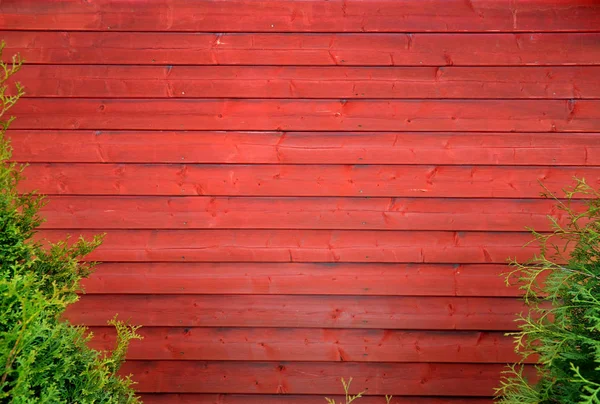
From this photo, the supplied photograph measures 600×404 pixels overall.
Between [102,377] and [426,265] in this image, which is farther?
[426,265]

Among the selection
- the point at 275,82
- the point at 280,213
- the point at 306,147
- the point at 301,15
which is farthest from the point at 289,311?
the point at 301,15

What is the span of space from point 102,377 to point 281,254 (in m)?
1.19

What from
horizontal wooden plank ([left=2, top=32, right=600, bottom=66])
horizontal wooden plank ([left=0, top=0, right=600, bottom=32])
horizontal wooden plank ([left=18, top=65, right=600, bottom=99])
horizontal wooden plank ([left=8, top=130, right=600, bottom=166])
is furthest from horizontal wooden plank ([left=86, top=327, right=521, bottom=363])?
horizontal wooden plank ([left=0, top=0, right=600, bottom=32])

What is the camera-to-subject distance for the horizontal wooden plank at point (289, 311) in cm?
295

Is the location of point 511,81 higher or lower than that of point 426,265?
higher

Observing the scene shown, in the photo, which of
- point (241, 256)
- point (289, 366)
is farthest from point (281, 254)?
point (289, 366)

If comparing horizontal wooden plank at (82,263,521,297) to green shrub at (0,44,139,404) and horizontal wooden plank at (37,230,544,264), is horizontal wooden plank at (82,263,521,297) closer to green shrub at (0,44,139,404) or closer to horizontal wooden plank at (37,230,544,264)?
horizontal wooden plank at (37,230,544,264)

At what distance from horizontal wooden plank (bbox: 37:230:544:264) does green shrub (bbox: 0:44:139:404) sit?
67 cm

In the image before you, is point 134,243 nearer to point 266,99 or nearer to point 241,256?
point 241,256

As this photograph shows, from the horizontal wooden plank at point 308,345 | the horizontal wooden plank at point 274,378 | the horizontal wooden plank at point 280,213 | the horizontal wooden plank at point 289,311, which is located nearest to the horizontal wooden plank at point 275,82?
the horizontal wooden plank at point 280,213

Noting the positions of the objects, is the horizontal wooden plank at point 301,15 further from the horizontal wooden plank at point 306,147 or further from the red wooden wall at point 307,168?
the horizontal wooden plank at point 306,147

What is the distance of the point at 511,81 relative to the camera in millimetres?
2834

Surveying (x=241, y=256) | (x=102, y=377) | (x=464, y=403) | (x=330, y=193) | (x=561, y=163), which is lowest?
(x=102, y=377)

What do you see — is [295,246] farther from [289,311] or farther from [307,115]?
[307,115]
